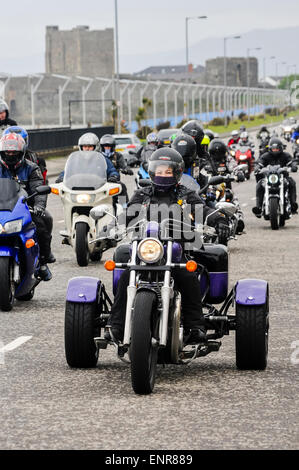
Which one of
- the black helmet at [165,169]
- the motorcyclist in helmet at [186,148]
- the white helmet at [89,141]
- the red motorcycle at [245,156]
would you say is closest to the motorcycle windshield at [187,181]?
the black helmet at [165,169]

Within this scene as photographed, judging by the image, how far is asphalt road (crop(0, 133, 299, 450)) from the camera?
6465mm

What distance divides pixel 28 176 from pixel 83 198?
11.7ft

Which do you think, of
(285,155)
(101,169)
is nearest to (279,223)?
(285,155)

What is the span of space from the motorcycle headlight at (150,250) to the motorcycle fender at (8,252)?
4064 millimetres

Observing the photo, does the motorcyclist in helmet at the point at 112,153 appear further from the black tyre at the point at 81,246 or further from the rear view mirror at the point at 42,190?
the rear view mirror at the point at 42,190

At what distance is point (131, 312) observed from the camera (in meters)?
7.65

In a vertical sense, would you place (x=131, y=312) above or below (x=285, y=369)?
above

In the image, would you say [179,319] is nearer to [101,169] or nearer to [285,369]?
[285,369]

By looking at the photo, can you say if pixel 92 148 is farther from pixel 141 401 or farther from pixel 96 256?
pixel 141 401

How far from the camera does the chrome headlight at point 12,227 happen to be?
464 inches

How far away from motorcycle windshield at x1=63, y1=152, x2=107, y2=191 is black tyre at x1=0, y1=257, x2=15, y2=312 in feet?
14.9

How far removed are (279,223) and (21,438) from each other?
53.0 ft

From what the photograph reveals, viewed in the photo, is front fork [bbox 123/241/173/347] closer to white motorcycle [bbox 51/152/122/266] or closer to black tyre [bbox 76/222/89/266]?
black tyre [bbox 76/222/89/266]
